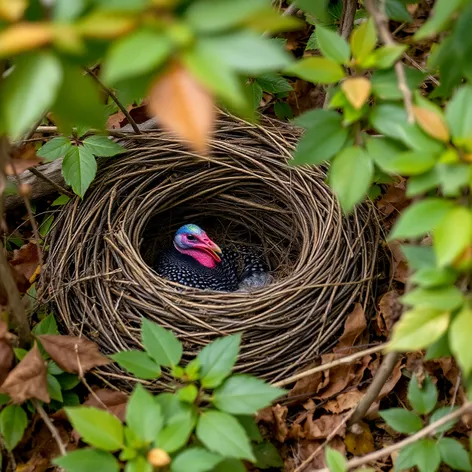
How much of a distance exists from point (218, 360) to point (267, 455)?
1.70ft

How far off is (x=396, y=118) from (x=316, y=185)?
1138 millimetres

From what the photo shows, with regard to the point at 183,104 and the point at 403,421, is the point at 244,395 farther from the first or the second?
the point at 183,104

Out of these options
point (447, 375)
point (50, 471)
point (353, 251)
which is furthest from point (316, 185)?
point (50, 471)

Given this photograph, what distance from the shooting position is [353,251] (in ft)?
6.92

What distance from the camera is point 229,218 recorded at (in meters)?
2.68

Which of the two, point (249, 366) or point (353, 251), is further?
point (353, 251)

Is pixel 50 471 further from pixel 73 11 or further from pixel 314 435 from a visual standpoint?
pixel 73 11

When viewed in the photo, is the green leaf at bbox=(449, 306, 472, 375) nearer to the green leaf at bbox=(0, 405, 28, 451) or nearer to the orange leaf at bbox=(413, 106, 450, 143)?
the orange leaf at bbox=(413, 106, 450, 143)

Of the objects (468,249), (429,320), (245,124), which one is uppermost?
(468,249)

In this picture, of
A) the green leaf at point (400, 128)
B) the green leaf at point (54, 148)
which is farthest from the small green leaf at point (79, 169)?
the green leaf at point (400, 128)

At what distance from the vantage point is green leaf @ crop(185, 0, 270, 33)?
29.5 inches

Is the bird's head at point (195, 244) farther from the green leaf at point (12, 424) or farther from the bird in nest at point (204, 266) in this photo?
A: the green leaf at point (12, 424)

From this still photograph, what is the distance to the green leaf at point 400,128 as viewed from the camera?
103cm

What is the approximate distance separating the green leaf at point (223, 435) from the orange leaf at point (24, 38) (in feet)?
2.61
